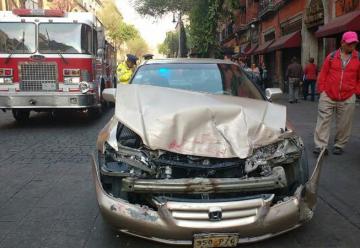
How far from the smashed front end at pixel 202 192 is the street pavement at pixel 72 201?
447 millimetres

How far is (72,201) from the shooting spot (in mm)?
5359

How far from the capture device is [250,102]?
15.5ft

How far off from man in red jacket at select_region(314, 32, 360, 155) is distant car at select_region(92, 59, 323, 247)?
3.20 meters

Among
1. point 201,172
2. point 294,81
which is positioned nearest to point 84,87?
point 201,172

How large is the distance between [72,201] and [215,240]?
2.30 meters

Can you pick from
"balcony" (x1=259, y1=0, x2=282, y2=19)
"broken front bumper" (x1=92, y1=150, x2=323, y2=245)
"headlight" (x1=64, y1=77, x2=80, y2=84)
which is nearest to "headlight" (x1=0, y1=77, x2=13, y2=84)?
"headlight" (x1=64, y1=77, x2=80, y2=84)

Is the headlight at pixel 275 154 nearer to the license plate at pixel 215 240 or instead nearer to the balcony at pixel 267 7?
the license plate at pixel 215 240

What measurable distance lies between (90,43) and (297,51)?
15.4 meters

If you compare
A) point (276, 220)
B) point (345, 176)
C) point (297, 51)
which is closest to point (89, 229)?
point (276, 220)

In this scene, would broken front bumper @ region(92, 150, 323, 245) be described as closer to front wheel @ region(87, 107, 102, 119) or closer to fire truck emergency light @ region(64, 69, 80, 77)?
fire truck emergency light @ region(64, 69, 80, 77)

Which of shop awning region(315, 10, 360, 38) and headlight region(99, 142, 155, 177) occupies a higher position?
shop awning region(315, 10, 360, 38)

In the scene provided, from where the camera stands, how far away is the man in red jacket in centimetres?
724

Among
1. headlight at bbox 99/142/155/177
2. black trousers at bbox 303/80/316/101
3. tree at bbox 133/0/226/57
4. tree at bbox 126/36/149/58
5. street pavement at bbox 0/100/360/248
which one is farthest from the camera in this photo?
tree at bbox 126/36/149/58

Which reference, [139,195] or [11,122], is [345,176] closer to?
[139,195]
